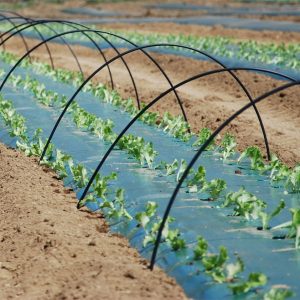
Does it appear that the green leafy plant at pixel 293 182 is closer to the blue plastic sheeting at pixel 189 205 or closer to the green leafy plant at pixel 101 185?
the blue plastic sheeting at pixel 189 205

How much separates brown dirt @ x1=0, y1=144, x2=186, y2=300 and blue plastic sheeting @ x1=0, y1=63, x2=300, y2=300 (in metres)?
0.15

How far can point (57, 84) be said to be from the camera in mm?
12586

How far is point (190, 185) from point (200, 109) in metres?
4.95

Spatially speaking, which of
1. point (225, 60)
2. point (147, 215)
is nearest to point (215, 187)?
point (147, 215)

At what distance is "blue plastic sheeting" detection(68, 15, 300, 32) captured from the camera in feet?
80.9

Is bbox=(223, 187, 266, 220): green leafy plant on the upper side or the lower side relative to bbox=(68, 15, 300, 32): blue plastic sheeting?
lower

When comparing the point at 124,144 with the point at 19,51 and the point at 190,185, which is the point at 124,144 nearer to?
the point at 190,185

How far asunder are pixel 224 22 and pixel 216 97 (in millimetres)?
15485

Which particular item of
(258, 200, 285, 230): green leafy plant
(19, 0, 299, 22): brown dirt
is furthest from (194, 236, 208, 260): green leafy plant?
(19, 0, 299, 22): brown dirt

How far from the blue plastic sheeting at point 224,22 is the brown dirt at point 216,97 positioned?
8.17 meters

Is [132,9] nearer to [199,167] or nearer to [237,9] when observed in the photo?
[237,9]

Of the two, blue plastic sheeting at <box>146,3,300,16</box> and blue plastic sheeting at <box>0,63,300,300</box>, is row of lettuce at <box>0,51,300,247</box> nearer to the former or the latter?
blue plastic sheeting at <box>0,63,300,300</box>

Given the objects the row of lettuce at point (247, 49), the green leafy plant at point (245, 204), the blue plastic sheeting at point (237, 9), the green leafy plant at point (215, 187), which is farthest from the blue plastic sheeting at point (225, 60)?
the blue plastic sheeting at point (237, 9)

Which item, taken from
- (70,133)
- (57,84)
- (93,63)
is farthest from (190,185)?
(93,63)
